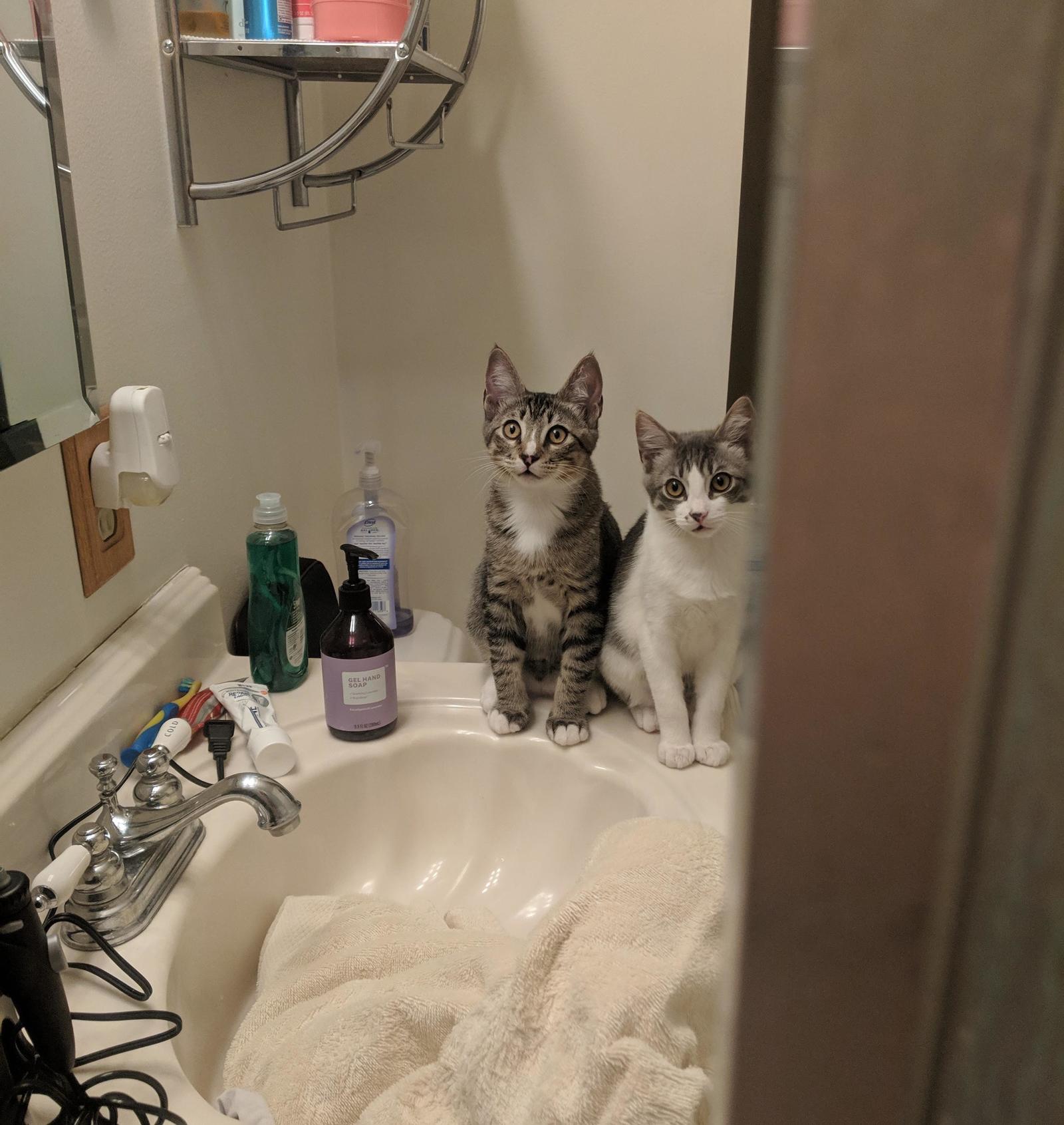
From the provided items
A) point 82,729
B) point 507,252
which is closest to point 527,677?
point 82,729

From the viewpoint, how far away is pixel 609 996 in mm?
602

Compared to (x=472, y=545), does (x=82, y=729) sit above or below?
above

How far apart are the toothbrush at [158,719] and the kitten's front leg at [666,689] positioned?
468 millimetres

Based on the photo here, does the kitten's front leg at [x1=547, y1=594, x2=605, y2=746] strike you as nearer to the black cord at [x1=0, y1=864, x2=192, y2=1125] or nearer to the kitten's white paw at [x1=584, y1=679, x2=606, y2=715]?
the kitten's white paw at [x1=584, y1=679, x2=606, y2=715]

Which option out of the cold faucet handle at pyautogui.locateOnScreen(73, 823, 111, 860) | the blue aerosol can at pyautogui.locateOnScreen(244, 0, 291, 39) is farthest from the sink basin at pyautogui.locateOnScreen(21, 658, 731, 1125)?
the blue aerosol can at pyautogui.locateOnScreen(244, 0, 291, 39)

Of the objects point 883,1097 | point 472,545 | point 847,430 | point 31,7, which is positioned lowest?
point 472,545

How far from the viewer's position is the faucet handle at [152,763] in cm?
76

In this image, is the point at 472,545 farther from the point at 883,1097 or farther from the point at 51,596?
the point at 883,1097

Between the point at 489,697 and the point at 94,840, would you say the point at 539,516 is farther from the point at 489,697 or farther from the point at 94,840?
the point at 94,840

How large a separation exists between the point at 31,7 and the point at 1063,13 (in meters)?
0.77

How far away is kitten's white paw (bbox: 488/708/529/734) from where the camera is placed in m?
1.01

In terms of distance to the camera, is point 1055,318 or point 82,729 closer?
point 1055,318

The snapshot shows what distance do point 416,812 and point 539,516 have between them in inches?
13.5

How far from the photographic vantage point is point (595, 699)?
1.05 metres
